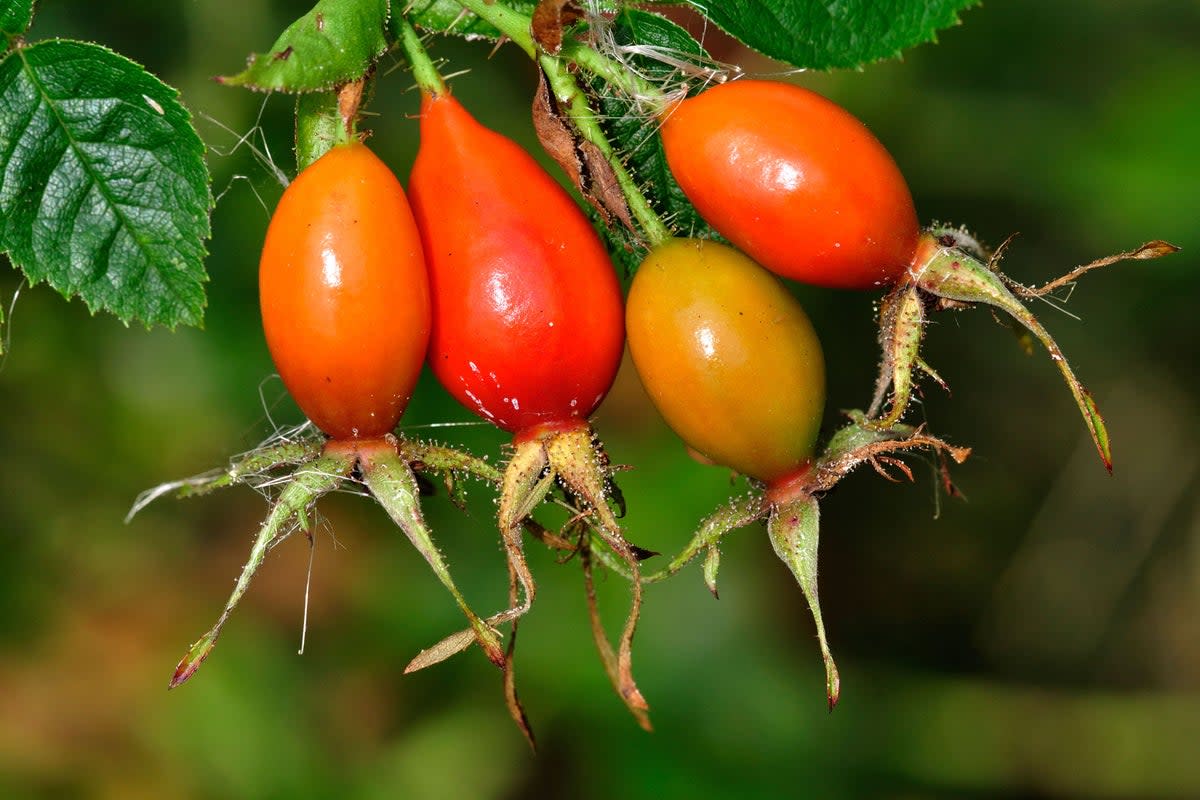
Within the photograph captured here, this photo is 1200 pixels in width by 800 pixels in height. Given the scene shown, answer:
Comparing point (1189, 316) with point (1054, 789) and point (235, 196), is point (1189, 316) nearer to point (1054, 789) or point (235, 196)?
point (1054, 789)

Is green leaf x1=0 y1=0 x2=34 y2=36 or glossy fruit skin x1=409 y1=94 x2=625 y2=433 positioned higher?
green leaf x1=0 y1=0 x2=34 y2=36

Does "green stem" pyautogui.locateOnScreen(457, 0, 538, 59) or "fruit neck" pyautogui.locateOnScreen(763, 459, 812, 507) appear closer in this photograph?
"green stem" pyautogui.locateOnScreen(457, 0, 538, 59)

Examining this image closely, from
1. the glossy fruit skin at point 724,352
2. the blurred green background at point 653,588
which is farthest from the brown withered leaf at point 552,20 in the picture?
the blurred green background at point 653,588

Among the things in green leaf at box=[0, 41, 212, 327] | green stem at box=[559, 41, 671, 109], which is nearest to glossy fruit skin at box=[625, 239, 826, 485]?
green stem at box=[559, 41, 671, 109]

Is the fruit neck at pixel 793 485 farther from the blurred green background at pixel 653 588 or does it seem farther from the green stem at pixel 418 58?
the blurred green background at pixel 653 588

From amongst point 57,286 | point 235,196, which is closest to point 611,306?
point 57,286

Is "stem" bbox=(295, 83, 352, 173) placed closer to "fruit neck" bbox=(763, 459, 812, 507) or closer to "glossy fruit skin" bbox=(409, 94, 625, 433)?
"glossy fruit skin" bbox=(409, 94, 625, 433)

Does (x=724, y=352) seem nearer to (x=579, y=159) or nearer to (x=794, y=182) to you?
(x=794, y=182)

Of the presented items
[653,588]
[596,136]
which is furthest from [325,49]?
[653,588]
